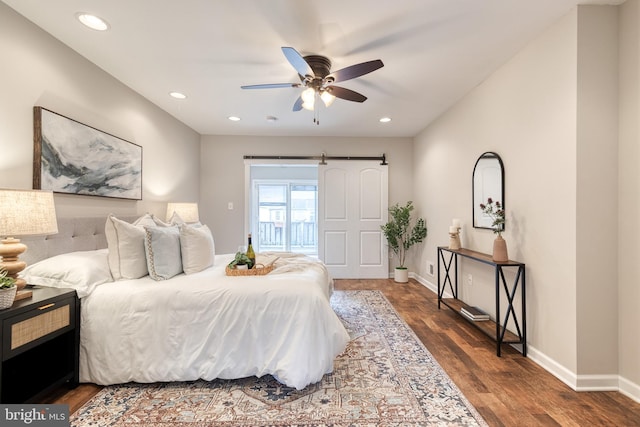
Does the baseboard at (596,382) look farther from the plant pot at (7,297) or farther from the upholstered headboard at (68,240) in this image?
the upholstered headboard at (68,240)

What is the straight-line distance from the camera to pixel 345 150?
512cm

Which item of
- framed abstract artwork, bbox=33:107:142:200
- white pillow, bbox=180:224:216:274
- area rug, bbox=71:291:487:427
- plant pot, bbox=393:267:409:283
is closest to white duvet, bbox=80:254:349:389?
area rug, bbox=71:291:487:427

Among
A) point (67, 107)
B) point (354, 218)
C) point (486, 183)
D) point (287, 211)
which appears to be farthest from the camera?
point (287, 211)

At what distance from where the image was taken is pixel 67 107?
230 centimetres

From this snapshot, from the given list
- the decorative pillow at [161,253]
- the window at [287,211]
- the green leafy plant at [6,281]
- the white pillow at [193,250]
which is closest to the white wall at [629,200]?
the white pillow at [193,250]

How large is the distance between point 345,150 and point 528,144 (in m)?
3.09

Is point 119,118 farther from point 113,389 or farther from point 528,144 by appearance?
point 528,144

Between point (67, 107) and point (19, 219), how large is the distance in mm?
1248

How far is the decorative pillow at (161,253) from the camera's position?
6.95ft

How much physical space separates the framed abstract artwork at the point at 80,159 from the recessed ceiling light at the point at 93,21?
69cm

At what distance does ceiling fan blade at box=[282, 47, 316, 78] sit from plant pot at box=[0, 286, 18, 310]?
203cm

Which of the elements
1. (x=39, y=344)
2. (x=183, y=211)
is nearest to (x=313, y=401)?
(x=39, y=344)

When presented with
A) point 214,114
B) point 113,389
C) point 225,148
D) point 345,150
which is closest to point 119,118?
point 214,114

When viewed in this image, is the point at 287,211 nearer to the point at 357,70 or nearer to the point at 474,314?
the point at 474,314
